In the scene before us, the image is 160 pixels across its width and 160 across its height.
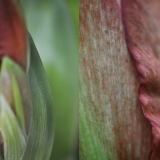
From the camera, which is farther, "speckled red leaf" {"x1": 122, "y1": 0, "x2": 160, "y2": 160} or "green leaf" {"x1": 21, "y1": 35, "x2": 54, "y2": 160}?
"green leaf" {"x1": 21, "y1": 35, "x2": 54, "y2": 160}

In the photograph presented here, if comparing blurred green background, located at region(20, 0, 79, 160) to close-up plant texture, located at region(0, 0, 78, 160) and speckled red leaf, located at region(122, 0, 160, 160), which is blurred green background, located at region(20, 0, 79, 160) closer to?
close-up plant texture, located at region(0, 0, 78, 160)

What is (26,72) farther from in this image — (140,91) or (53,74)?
(140,91)

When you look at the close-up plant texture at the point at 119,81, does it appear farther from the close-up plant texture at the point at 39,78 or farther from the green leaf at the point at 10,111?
the green leaf at the point at 10,111

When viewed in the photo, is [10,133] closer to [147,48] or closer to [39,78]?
[39,78]

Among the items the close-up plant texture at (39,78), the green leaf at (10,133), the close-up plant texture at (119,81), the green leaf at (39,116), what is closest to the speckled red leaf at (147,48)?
the close-up plant texture at (119,81)

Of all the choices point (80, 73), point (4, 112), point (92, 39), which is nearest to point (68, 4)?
point (92, 39)

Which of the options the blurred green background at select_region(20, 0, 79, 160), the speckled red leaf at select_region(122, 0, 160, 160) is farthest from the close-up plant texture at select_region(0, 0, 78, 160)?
the speckled red leaf at select_region(122, 0, 160, 160)

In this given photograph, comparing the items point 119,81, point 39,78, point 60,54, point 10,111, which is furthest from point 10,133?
point 119,81
